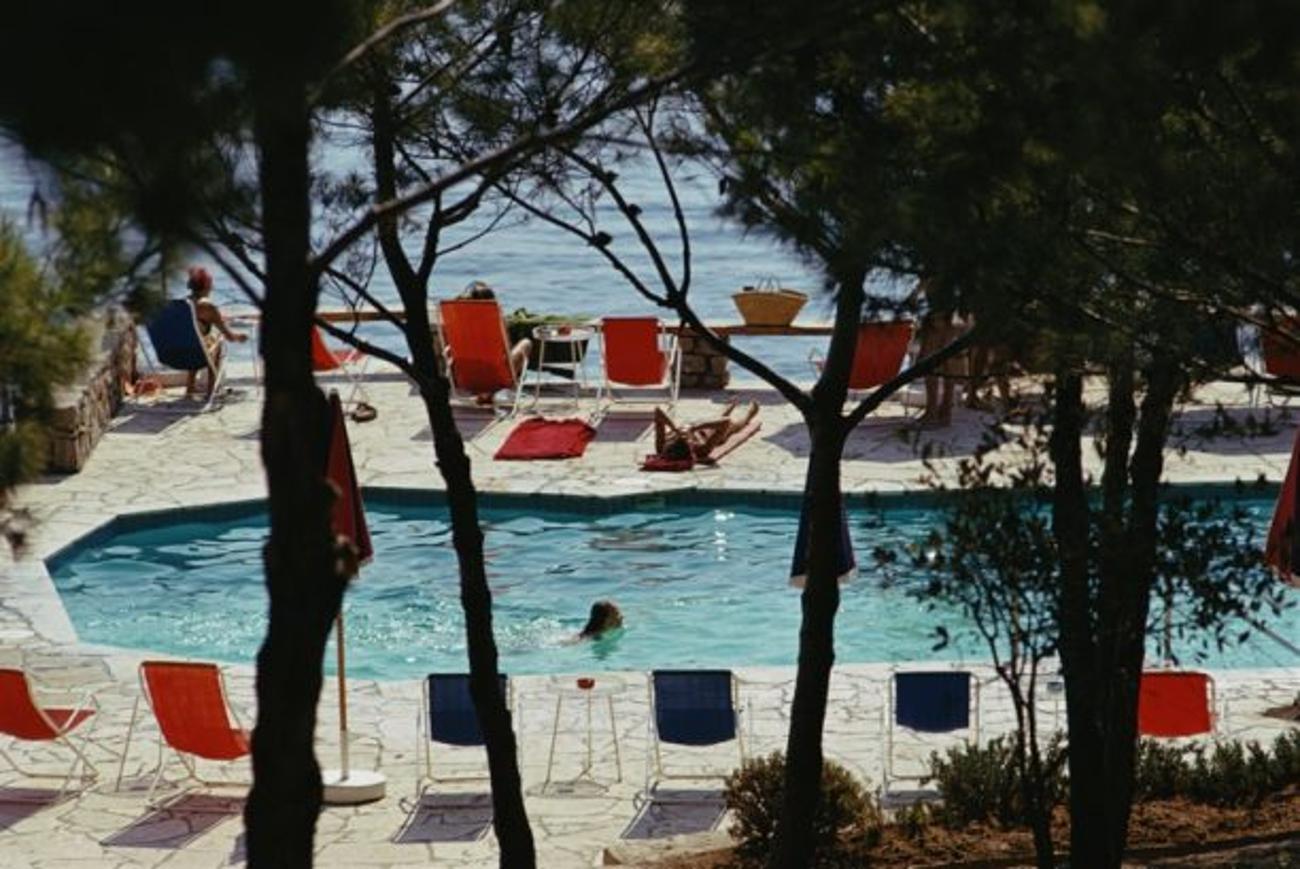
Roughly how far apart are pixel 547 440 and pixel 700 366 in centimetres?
228

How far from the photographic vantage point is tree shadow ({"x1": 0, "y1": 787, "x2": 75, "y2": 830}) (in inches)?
468

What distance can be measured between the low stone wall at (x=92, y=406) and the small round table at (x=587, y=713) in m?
5.02

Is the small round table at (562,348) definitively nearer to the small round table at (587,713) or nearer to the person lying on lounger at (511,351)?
the person lying on lounger at (511,351)

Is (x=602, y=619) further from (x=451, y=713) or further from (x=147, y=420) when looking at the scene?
(x=147, y=420)

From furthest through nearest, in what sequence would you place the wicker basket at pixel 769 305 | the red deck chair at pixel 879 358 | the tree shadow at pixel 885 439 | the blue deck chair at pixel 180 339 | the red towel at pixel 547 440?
1. the wicker basket at pixel 769 305
2. the blue deck chair at pixel 180 339
3. the red deck chair at pixel 879 358
4. the red towel at pixel 547 440
5. the tree shadow at pixel 885 439

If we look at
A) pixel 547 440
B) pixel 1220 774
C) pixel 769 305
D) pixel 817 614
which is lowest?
pixel 1220 774

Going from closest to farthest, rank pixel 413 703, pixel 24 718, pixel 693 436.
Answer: pixel 24 718 → pixel 413 703 → pixel 693 436

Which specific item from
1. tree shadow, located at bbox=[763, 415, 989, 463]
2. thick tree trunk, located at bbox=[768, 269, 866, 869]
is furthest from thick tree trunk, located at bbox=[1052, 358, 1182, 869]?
tree shadow, located at bbox=[763, 415, 989, 463]

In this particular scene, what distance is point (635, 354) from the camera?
20.3 meters

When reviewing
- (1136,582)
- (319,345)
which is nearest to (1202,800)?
(1136,582)

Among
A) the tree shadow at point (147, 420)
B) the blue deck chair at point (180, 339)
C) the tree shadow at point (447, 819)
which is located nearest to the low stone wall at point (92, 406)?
the tree shadow at point (147, 420)

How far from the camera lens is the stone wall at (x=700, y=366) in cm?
2133

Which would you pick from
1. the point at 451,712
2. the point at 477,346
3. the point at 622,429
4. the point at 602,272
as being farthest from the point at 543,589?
the point at 602,272

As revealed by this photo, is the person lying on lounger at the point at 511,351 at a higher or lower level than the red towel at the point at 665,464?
higher
